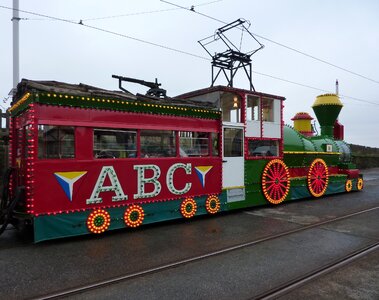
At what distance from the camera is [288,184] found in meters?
11.1

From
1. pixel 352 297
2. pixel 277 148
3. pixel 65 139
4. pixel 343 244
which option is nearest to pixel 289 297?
pixel 352 297

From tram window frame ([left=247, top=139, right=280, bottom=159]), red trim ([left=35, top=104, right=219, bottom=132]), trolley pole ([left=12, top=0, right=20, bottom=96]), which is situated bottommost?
tram window frame ([left=247, top=139, right=280, bottom=159])

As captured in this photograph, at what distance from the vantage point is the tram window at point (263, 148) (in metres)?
10.0

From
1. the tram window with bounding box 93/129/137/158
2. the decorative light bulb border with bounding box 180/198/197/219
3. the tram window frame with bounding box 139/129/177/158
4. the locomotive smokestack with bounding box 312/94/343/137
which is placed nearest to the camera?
the tram window with bounding box 93/129/137/158

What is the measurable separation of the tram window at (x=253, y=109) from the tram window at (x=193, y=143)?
5.78 feet

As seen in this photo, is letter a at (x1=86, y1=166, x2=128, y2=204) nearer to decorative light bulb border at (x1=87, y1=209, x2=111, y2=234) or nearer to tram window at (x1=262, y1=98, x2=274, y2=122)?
decorative light bulb border at (x1=87, y1=209, x2=111, y2=234)

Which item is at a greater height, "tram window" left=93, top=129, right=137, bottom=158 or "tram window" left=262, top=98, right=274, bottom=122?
"tram window" left=262, top=98, right=274, bottom=122

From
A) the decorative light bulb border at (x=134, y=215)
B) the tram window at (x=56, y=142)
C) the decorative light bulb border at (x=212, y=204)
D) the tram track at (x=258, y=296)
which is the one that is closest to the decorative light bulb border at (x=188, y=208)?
the decorative light bulb border at (x=212, y=204)

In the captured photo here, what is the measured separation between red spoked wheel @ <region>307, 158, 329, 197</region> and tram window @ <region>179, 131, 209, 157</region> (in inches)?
208

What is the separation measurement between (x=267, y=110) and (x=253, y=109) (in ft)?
2.30

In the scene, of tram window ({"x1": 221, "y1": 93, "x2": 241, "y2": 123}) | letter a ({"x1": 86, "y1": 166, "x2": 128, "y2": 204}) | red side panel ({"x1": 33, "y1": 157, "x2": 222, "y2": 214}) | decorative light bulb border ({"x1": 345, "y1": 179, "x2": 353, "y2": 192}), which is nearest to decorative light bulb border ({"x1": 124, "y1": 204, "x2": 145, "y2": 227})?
red side panel ({"x1": 33, "y1": 157, "x2": 222, "y2": 214})

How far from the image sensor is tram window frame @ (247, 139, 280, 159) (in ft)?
32.7

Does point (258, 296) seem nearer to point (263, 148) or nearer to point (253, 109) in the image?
point (263, 148)

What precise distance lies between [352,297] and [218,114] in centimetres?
586
